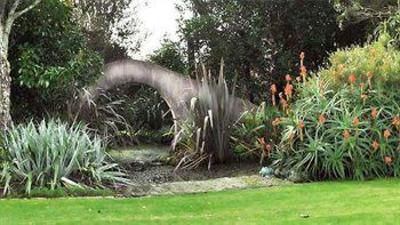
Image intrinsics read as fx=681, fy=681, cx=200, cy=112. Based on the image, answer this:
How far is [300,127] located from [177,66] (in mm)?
9428

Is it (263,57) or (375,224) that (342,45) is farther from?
(375,224)

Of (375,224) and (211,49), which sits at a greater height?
(211,49)

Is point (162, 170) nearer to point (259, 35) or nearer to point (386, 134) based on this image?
point (386, 134)

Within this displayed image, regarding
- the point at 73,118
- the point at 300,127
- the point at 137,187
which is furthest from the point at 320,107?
the point at 73,118

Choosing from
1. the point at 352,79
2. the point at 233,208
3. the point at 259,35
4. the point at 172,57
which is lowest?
the point at 233,208

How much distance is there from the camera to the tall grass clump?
12.9m

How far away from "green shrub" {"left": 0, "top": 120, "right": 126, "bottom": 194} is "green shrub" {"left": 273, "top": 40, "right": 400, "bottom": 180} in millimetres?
3019

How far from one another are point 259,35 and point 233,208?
448 inches

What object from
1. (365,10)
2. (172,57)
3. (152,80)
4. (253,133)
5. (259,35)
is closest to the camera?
(253,133)

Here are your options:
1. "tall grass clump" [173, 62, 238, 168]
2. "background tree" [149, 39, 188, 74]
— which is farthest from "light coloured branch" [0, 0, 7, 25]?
"background tree" [149, 39, 188, 74]

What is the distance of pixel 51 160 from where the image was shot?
9.79m

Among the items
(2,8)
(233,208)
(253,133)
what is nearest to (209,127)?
(253,133)

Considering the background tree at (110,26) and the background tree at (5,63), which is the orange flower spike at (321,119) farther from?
the background tree at (110,26)

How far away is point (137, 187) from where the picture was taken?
33.5 feet
